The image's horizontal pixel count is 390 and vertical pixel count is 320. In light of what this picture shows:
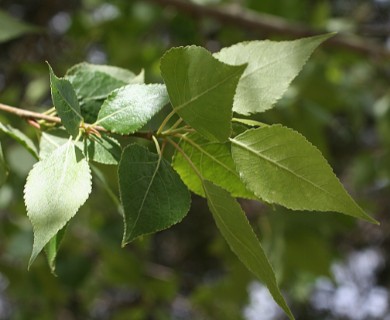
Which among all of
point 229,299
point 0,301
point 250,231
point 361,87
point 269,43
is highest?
point 269,43

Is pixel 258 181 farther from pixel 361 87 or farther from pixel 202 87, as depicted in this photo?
pixel 361 87

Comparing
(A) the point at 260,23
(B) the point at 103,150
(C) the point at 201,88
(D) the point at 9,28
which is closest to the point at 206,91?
(C) the point at 201,88

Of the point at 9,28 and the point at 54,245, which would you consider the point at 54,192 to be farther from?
the point at 9,28

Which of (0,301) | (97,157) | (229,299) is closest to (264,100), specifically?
(97,157)

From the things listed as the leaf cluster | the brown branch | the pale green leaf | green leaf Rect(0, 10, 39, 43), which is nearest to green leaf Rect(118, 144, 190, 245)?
the leaf cluster

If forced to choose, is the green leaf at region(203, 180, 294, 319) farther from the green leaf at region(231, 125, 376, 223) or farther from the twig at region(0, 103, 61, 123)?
the twig at region(0, 103, 61, 123)

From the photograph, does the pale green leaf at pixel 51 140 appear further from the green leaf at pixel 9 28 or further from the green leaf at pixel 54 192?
the green leaf at pixel 9 28
